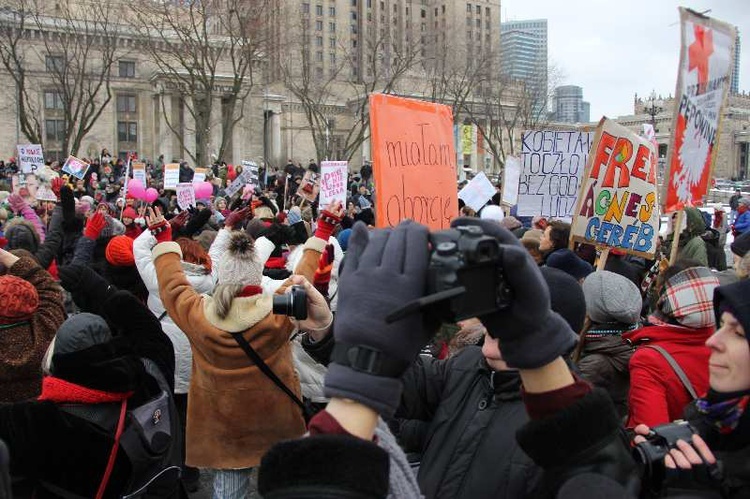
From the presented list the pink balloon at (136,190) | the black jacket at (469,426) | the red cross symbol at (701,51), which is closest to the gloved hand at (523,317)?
the black jacket at (469,426)

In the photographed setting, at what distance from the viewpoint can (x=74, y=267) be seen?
438cm

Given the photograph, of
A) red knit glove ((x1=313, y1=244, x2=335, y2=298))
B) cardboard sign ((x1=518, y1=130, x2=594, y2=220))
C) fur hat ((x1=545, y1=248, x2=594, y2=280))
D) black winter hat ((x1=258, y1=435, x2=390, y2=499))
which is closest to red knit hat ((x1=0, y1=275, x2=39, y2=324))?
red knit glove ((x1=313, y1=244, x2=335, y2=298))

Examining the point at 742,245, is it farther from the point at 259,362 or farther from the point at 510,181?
the point at 510,181

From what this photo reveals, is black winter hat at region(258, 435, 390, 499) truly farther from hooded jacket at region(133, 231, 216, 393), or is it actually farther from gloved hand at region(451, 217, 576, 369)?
hooded jacket at region(133, 231, 216, 393)

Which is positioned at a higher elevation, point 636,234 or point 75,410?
point 636,234

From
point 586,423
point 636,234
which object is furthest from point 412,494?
point 636,234

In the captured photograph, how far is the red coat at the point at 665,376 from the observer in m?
2.88

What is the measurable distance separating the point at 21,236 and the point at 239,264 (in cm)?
404

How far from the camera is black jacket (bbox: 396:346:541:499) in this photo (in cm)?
207

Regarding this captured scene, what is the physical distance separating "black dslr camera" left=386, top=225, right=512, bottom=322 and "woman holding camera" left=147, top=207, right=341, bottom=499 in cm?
242

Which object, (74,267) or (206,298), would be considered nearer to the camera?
(206,298)

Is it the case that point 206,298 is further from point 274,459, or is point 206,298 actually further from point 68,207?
point 68,207

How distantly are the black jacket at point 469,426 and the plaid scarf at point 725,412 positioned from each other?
0.49 m

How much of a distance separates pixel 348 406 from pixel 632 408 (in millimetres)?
2024
